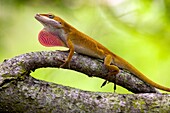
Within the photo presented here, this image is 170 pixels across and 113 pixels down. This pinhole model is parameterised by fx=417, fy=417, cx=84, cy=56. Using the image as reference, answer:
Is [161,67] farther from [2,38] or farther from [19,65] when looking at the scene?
[19,65]

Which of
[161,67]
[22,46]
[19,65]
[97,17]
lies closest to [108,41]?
[97,17]

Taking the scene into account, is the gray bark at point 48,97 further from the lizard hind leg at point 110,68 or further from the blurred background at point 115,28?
the blurred background at point 115,28

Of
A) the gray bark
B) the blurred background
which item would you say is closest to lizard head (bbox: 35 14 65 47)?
the gray bark

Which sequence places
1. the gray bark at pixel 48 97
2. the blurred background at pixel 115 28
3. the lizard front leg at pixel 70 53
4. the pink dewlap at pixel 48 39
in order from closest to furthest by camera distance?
1. the gray bark at pixel 48 97
2. the lizard front leg at pixel 70 53
3. the pink dewlap at pixel 48 39
4. the blurred background at pixel 115 28

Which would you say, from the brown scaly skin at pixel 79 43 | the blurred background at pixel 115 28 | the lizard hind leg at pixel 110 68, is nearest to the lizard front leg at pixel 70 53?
the brown scaly skin at pixel 79 43

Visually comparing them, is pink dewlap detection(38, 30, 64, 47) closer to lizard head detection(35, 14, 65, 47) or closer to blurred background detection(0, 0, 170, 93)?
lizard head detection(35, 14, 65, 47)

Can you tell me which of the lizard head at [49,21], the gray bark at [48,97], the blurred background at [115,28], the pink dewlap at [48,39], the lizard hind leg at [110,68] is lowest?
the gray bark at [48,97]
